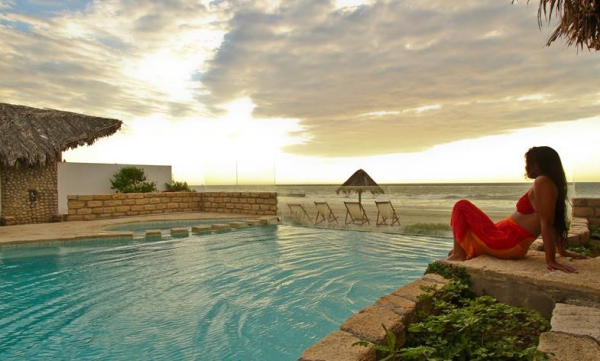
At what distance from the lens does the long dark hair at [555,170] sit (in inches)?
112

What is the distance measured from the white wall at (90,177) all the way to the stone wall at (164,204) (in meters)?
1.68

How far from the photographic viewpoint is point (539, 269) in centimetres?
283

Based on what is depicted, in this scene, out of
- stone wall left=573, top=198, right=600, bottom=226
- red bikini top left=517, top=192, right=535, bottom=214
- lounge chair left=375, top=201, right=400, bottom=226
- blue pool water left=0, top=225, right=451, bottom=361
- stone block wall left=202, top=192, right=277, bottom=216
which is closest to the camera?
red bikini top left=517, top=192, right=535, bottom=214

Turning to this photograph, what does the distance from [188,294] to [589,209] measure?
6.56 m

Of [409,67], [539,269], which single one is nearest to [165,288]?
[539,269]

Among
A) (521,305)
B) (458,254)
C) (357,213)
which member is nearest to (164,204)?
(357,213)

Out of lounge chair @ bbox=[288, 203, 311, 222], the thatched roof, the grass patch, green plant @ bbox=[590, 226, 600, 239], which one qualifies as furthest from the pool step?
green plant @ bbox=[590, 226, 600, 239]

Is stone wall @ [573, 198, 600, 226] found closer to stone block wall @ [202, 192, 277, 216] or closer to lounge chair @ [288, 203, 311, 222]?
lounge chair @ [288, 203, 311, 222]

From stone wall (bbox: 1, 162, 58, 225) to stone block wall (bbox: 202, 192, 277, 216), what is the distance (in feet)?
17.8

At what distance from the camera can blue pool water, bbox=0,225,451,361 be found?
10.6ft

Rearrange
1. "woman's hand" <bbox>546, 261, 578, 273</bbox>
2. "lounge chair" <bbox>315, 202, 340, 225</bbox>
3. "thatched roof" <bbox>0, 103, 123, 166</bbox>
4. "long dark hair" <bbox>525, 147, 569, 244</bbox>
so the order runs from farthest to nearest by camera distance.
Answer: "lounge chair" <bbox>315, 202, 340, 225</bbox>, "thatched roof" <bbox>0, 103, 123, 166</bbox>, "long dark hair" <bbox>525, 147, 569, 244</bbox>, "woman's hand" <bbox>546, 261, 578, 273</bbox>

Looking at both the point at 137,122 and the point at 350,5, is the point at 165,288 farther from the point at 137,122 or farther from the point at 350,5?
the point at 137,122

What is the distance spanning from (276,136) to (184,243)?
9.08 meters

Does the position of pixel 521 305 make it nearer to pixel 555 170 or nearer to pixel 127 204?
pixel 555 170
